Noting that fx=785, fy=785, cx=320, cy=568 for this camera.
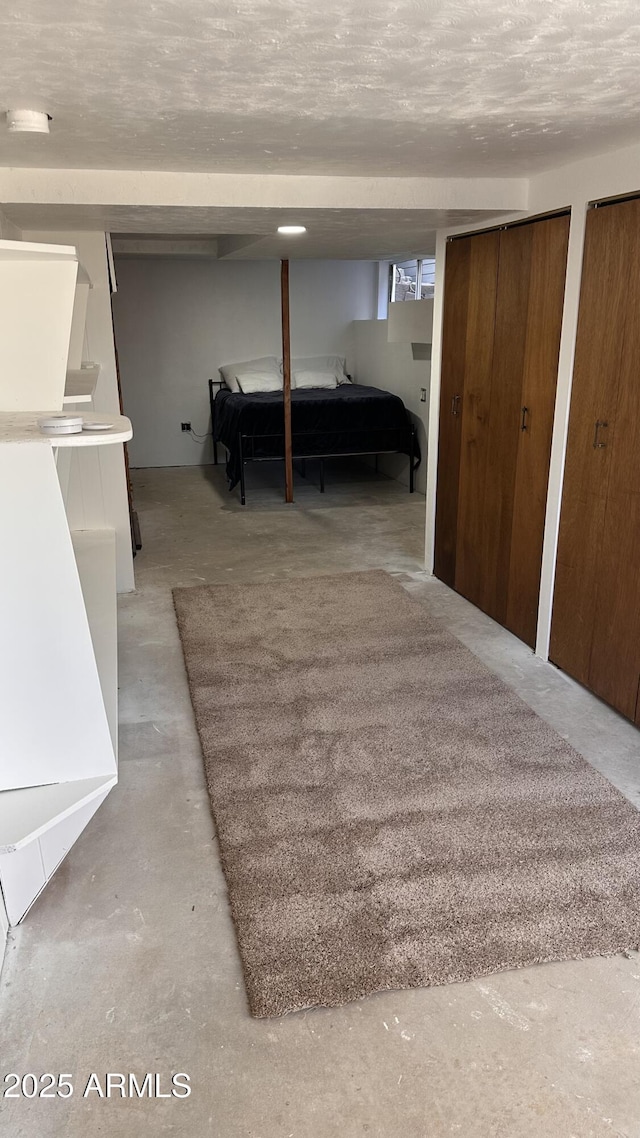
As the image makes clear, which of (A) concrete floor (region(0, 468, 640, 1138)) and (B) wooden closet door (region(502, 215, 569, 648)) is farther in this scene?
(B) wooden closet door (region(502, 215, 569, 648))

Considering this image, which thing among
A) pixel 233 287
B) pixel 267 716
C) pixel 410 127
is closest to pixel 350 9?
pixel 410 127

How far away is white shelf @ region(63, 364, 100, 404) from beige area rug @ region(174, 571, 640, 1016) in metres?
1.23

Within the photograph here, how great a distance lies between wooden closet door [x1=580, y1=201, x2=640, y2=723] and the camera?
2.70m

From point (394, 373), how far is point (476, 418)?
3.38 meters

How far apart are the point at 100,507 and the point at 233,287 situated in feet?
14.1

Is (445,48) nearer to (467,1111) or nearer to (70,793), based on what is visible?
(70,793)

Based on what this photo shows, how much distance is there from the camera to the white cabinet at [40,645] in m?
1.64

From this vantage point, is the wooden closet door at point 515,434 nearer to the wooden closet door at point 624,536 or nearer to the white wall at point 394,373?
the wooden closet door at point 624,536

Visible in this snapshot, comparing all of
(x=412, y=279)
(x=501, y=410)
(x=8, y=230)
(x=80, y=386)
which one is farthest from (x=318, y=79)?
(x=412, y=279)

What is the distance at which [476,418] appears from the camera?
3.95 meters

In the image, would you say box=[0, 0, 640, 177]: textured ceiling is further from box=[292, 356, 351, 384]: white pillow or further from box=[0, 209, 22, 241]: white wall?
box=[292, 356, 351, 384]: white pillow

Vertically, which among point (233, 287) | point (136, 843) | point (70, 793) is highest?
point (233, 287)

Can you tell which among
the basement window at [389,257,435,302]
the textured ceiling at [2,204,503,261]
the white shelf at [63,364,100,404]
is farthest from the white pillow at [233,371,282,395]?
the white shelf at [63,364,100,404]

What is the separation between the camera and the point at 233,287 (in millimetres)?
7801
